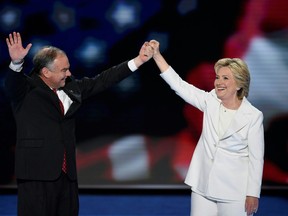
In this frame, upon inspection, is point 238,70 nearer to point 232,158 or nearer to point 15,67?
point 232,158

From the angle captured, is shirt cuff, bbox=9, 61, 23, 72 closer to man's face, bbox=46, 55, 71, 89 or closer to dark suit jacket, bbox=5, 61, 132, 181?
dark suit jacket, bbox=5, 61, 132, 181

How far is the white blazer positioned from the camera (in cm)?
307

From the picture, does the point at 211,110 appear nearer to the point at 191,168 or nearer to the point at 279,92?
the point at 191,168

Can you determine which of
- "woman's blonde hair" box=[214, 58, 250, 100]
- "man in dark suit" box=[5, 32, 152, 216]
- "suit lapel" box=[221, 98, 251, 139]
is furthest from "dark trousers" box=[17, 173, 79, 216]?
"woman's blonde hair" box=[214, 58, 250, 100]

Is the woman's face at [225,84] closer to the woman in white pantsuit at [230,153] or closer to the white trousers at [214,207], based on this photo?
the woman in white pantsuit at [230,153]

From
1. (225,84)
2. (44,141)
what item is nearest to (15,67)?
(44,141)

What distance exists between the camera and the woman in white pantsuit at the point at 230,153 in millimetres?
3072

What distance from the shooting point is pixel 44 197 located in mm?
3090

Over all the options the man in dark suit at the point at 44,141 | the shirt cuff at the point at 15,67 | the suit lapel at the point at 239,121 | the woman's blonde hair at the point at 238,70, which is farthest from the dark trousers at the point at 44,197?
the woman's blonde hair at the point at 238,70

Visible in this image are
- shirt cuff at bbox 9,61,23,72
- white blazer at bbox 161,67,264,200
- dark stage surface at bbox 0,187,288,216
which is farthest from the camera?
dark stage surface at bbox 0,187,288,216

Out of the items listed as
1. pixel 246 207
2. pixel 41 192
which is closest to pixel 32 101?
pixel 41 192

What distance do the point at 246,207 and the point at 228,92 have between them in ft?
1.87

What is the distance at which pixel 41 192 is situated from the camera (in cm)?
309

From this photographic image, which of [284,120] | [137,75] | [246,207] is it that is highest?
[137,75]
